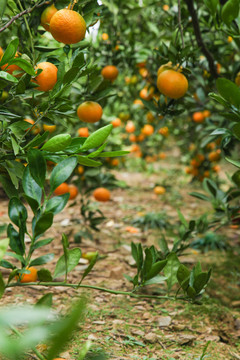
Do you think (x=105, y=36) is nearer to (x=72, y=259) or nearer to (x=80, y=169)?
(x=80, y=169)

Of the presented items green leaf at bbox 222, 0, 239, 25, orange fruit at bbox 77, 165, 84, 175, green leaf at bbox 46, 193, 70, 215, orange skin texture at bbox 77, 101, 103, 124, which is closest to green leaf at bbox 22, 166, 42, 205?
green leaf at bbox 46, 193, 70, 215

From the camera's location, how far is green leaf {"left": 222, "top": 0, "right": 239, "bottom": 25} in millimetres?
1154


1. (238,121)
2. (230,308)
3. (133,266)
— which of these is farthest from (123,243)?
(238,121)

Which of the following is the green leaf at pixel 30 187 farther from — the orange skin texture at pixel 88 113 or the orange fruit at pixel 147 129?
the orange fruit at pixel 147 129

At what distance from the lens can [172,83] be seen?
1.25 m

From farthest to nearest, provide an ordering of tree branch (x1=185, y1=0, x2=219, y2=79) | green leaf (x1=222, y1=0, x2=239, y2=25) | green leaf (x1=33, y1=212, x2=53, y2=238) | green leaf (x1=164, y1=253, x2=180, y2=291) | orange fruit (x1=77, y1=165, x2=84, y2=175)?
1. orange fruit (x1=77, y1=165, x2=84, y2=175)
2. tree branch (x1=185, y1=0, x2=219, y2=79)
3. green leaf (x1=222, y1=0, x2=239, y2=25)
4. green leaf (x1=164, y1=253, x2=180, y2=291)
5. green leaf (x1=33, y1=212, x2=53, y2=238)

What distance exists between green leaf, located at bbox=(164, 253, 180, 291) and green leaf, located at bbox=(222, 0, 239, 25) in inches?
32.0

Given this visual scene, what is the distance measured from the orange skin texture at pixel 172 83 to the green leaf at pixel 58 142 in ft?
1.97

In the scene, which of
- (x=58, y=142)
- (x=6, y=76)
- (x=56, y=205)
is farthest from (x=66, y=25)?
(x=56, y=205)

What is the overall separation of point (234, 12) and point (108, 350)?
3.78 feet

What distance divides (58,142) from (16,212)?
0.68 feet

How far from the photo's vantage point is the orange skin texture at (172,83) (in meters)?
1.25

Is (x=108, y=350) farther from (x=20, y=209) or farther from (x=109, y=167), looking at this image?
(x=109, y=167)

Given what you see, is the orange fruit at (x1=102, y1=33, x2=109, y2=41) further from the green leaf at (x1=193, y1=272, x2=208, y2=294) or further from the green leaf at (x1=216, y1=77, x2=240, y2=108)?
the green leaf at (x1=193, y1=272, x2=208, y2=294)
